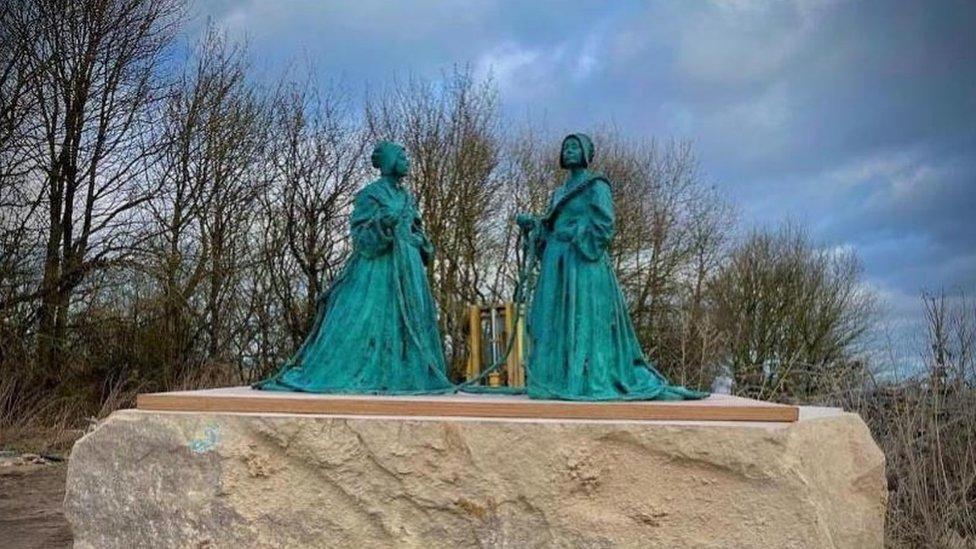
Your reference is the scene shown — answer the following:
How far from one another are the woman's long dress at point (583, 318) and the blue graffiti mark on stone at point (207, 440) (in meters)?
1.60

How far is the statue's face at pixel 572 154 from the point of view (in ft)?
16.9

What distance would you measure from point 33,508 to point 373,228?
4.85m

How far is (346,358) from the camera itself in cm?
531

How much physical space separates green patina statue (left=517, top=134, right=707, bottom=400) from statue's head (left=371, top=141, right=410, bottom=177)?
97 cm

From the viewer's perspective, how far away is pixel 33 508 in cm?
809

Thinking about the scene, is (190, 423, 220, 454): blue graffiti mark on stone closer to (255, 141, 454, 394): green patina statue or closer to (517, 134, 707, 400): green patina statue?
(255, 141, 454, 394): green patina statue

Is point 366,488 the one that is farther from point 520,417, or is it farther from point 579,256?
point 579,256

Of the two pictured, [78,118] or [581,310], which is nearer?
[581,310]

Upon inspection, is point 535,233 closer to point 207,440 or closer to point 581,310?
point 581,310

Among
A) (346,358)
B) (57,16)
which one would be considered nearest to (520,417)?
(346,358)

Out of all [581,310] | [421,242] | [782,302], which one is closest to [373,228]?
[421,242]

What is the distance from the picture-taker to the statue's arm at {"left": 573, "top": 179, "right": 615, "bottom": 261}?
4.99 metres

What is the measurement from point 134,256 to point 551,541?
9653 millimetres

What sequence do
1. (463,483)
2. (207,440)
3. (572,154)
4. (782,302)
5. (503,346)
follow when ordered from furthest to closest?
1. (782,302)
2. (503,346)
3. (572,154)
4. (207,440)
5. (463,483)
